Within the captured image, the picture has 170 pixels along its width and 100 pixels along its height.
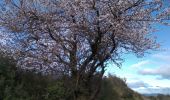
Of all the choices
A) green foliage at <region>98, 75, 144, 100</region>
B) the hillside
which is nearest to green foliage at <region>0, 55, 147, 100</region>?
the hillside

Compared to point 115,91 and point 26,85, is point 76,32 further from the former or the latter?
point 115,91

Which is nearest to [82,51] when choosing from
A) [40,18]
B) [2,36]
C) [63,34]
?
[63,34]

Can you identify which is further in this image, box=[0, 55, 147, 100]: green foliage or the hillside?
box=[0, 55, 147, 100]: green foliage

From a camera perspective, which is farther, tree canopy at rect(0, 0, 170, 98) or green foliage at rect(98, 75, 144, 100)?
green foliage at rect(98, 75, 144, 100)

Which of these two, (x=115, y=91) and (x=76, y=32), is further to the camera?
(x=115, y=91)

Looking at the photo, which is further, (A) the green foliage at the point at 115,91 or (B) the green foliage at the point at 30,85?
(A) the green foliage at the point at 115,91

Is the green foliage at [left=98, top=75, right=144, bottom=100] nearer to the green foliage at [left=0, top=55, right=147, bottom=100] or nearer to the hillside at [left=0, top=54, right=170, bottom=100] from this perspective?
the green foliage at [left=0, top=55, right=147, bottom=100]

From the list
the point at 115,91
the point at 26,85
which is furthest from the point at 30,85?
the point at 115,91

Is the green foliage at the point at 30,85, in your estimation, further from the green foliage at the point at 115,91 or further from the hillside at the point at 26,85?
the green foliage at the point at 115,91

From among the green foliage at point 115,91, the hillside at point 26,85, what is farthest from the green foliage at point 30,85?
the green foliage at point 115,91

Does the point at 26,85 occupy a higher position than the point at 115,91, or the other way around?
the point at 115,91

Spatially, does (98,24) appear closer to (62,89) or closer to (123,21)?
(123,21)

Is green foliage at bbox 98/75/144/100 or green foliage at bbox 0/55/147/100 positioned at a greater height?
green foliage at bbox 98/75/144/100

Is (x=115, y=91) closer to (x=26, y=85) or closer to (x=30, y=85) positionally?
(x=30, y=85)
